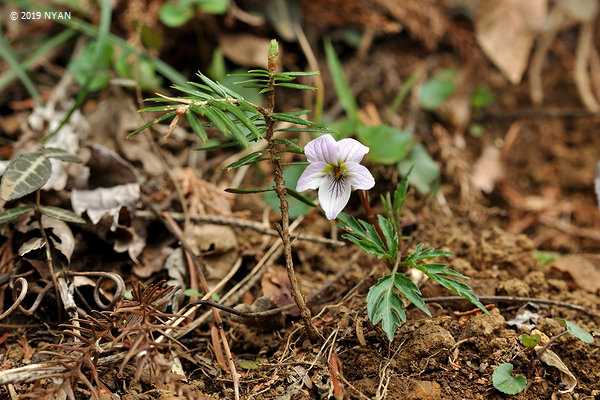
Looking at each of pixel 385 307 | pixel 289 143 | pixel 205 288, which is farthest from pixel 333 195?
pixel 205 288

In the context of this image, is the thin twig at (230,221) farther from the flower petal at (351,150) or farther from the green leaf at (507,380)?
the green leaf at (507,380)

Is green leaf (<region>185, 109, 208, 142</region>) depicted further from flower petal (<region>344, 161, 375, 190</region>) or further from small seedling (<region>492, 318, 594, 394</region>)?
small seedling (<region>492, 318, 594, 394</region>)

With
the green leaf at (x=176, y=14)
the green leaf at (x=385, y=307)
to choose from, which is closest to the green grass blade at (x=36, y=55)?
the green leaf at (x=176, y=14)

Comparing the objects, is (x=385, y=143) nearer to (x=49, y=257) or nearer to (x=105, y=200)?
(x=105, y=200)

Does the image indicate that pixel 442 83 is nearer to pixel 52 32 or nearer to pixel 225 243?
pixel 225 243

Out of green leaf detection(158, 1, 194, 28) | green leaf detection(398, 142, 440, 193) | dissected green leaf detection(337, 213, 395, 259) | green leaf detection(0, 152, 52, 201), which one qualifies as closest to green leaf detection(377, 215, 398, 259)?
dissected green leaf detection(337, 213, 395, 259)
